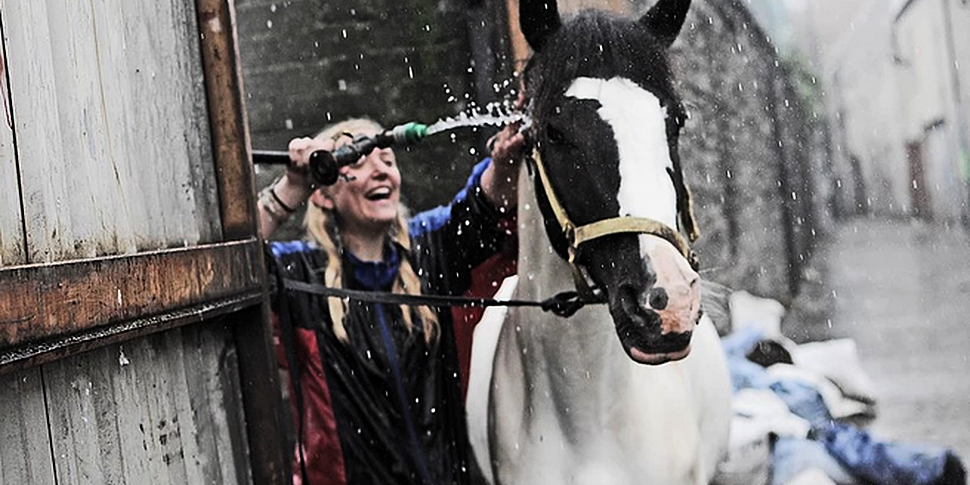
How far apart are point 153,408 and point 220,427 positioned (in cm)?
30

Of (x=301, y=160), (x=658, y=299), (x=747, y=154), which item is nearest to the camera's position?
(x=658, y=299)

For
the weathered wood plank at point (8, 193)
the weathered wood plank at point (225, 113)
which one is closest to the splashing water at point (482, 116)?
the weathered wood plank at point (225, 113)

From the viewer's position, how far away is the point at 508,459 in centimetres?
297

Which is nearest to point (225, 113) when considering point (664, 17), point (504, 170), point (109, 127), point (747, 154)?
point (109, 127)

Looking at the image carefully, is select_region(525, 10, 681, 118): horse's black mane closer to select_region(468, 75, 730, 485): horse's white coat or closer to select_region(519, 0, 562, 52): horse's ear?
select_region(519, 0, 562, 52): horse's ear

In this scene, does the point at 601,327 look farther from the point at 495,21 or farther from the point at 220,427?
the point at 495,21

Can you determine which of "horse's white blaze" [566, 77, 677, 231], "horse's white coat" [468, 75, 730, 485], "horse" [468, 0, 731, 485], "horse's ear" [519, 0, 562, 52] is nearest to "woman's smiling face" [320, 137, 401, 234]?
"horse" [468, 0, 731, 485]

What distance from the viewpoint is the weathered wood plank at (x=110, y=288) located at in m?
1.39

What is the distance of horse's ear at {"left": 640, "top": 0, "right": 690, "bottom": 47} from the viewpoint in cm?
283

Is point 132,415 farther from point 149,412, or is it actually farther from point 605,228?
point 605,228

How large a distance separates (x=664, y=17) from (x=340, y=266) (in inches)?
47.1

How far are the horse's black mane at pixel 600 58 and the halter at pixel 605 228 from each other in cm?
16

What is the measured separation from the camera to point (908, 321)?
3539 millimetres

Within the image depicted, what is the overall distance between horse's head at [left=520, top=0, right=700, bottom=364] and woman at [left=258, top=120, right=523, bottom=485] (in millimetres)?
603
